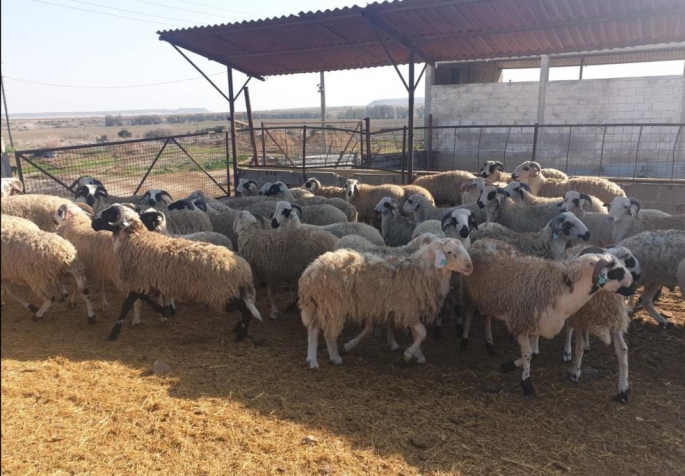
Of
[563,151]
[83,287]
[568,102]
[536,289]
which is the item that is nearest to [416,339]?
[536,289]

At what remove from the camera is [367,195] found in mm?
10828

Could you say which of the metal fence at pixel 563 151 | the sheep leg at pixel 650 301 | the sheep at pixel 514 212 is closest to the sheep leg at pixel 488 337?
the sheep leg at pixel 650 301

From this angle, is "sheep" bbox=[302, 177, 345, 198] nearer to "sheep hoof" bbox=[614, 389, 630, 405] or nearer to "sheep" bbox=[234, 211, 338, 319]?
"sheep" bbox=[234, 211, 338, 319]

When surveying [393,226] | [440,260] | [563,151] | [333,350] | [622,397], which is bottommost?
[622,397]

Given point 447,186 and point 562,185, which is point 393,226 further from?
point 562,185

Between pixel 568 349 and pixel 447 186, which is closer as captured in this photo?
pixel 568 349

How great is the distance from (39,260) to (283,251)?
113 inches

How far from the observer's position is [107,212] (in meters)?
5.80

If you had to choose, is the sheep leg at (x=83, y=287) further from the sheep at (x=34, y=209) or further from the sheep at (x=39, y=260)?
the sheep at (x=34, y=209)

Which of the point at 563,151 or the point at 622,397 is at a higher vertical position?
the point at 563,151

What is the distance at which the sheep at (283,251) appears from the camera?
6.31m

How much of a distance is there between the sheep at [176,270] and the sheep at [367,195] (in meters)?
5.41

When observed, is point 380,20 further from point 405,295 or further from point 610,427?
point 610,427

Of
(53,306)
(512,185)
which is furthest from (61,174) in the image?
(512,185)
